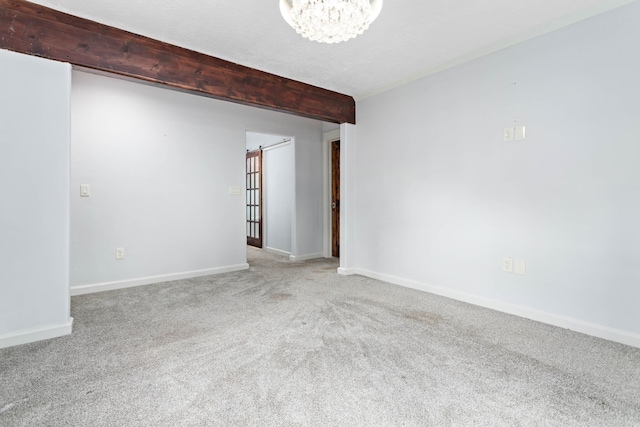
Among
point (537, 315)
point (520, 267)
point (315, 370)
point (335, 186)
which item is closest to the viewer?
point (315, 370)

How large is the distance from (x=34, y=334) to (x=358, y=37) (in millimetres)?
3251

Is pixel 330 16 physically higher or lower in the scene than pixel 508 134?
higher

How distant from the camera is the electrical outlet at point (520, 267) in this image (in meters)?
2.66

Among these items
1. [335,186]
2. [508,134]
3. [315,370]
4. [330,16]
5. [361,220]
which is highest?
[330,16]

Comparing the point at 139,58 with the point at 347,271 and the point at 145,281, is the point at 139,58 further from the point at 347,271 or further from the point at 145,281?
the point at 347,271

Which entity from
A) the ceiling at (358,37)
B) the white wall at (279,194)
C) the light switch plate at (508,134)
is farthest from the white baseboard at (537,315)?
the white wall at (279,194)

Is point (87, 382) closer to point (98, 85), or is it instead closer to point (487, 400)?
point (487, 400)

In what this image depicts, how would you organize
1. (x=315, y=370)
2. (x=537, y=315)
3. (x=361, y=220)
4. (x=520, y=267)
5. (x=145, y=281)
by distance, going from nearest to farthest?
1. (x=315, y=370)
2. (x=537, y=315)
3. (x=520, y=267)
4. (x=145, y=281)
5. (x=361, y=220)

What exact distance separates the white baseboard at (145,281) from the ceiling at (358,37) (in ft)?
8.41

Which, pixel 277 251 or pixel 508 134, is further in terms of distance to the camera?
pixel 277 251

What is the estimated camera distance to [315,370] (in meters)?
1.81

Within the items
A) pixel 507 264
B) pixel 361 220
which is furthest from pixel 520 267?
pixel 361 220

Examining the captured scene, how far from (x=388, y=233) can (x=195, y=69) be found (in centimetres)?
266

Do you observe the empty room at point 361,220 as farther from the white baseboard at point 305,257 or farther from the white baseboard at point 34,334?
the white baseboard at point 305,257
